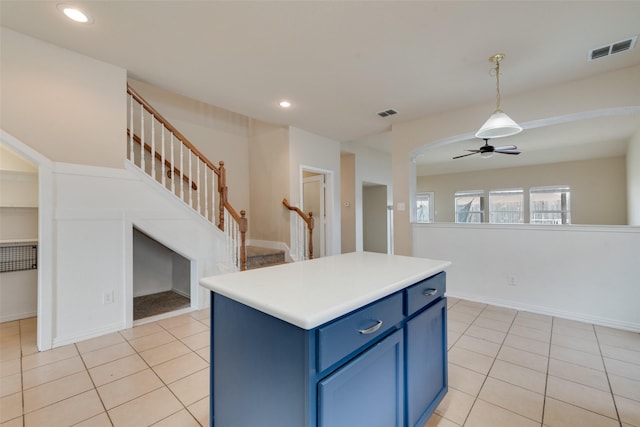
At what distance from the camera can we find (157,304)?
363 centimetres

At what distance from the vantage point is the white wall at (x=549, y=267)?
9.52ft

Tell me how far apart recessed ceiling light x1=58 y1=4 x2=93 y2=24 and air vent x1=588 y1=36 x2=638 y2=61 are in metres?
4.38

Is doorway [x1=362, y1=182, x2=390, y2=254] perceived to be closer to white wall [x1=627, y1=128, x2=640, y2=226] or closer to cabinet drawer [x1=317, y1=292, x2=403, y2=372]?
white wall [x1=627, y1=128, x2=640, y2=226]

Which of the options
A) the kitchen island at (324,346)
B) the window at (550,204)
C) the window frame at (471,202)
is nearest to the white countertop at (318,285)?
the kitchen island at (324,346)

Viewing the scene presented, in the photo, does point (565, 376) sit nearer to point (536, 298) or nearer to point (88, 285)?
point (536, 298)

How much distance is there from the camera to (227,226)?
3768 millimetres

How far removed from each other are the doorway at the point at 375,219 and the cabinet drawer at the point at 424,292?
6008 mm

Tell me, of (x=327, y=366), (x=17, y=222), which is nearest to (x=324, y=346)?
(x=327, y=366)

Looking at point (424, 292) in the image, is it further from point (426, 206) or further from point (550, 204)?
point (426, 206)

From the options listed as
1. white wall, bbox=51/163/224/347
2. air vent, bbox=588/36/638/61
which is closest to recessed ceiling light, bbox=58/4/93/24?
white wall, bbox=51/163/224/347

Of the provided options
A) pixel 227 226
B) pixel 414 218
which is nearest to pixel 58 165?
pixel 227 226

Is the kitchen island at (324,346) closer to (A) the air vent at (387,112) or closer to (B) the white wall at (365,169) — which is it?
(A) the air vent at (387,112)

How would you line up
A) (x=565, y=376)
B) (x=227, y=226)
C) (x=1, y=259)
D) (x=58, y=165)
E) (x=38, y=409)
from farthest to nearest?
(x=227, y=226), (x=1, y=259), (x=58, y=165), (x=565, y=376), (x=38, y=409)

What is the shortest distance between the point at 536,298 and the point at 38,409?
480cm
